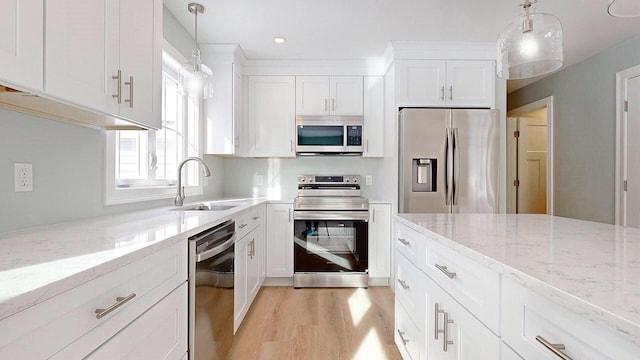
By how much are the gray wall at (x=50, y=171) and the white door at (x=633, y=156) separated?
4302mm

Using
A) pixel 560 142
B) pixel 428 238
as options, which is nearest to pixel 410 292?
pixel 428 238

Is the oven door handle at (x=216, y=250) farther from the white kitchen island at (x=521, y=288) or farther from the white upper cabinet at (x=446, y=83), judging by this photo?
the white upper cabinet at (x=446, y=83)

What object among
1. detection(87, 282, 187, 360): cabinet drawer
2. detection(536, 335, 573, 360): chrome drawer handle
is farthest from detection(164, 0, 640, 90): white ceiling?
detection(536, 335, 573, 360): chrome drawer handle

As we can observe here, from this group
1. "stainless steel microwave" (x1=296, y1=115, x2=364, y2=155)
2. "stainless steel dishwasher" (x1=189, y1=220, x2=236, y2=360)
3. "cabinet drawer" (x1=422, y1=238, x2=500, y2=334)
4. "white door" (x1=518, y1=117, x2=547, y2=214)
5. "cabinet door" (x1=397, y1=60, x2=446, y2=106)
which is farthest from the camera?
"white door" (x1=518, y1=117, x2=547, y2=214)

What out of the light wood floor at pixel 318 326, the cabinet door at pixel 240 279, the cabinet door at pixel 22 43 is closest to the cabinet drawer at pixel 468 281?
the light wood floor at pixel 318 326

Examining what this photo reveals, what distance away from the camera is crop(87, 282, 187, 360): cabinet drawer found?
2.87ft

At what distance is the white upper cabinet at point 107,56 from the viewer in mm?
1015

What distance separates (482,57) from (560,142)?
1.69 metres

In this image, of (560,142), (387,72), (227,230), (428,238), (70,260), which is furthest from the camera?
(560,142)

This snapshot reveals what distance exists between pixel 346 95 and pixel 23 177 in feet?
9.45

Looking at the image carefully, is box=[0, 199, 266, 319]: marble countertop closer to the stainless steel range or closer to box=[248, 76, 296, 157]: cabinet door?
the stainless steel range

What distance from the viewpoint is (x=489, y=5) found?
2438mm

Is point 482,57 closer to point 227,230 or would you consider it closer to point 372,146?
point 372,146

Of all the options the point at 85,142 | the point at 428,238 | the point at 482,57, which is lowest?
the point at 428,238
